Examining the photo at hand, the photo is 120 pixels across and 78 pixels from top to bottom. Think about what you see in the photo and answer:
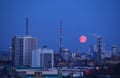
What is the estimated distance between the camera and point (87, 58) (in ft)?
41.3

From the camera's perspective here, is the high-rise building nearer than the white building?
No

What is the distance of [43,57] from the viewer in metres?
12.2

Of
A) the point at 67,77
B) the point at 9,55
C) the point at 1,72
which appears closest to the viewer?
the point at 67,77

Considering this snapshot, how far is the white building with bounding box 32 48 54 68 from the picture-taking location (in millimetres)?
12026

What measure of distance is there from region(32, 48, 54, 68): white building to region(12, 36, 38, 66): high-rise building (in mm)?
247

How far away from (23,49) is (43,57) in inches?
51.8

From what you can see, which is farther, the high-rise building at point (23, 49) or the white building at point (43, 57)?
the high-rise building at point (23, 49)

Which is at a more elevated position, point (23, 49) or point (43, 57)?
point (23, 49)

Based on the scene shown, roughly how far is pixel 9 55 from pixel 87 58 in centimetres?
341

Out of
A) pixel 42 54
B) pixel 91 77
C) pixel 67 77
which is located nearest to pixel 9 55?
pixel 42 54

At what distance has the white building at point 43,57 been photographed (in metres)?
12.0

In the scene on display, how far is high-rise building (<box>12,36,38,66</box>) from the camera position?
1249 cm

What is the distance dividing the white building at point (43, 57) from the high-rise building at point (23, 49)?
25 cm

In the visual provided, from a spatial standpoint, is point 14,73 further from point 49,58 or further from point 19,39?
point 19,39
